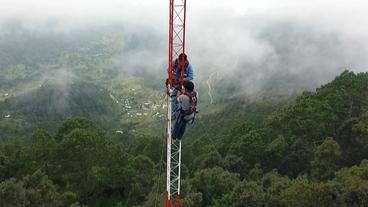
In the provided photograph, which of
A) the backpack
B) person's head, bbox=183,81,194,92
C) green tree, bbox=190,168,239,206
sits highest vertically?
person's head, bbox=183,81,194,92

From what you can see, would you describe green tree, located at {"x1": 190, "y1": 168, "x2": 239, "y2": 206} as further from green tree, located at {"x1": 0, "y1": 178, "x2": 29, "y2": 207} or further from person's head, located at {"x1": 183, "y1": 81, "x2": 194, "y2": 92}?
person's head, located at {"x1": 183, "y1": 81, "x2": 194, "y2": 92}

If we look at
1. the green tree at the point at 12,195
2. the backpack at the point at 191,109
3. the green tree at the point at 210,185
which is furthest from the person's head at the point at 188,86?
the green tree at the point at 210,185

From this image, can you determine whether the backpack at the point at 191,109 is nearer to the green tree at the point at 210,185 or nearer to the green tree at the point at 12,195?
the green tree at the point at 12,195

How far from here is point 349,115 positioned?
6184 centimetres

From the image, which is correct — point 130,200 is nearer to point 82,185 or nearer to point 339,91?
point 82,185

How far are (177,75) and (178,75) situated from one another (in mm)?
50

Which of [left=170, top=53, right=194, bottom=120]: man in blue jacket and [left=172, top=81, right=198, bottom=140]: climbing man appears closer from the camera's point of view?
[left=172, top=81, right=198, bottom=140]: climbing man

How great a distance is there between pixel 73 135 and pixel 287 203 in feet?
81.1

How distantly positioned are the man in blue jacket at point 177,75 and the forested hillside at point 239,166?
24.6 meters

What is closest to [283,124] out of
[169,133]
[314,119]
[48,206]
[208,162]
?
[314,119]

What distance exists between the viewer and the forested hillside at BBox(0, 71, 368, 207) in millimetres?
45281

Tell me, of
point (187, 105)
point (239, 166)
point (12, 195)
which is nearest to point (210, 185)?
point (239, 166)

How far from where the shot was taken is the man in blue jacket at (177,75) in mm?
20562

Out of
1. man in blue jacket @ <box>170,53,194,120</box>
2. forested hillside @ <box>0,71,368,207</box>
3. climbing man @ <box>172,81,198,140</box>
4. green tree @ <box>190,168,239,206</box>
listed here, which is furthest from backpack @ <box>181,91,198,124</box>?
green tree @ <box>190,168,239,206</box>
